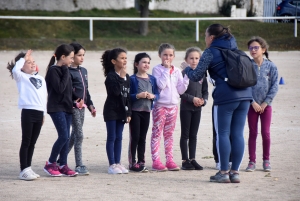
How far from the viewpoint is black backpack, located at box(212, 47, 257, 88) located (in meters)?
8.10

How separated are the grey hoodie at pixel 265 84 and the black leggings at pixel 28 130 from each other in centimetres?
295

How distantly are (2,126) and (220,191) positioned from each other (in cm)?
626

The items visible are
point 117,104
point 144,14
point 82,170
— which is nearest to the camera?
point 82,170

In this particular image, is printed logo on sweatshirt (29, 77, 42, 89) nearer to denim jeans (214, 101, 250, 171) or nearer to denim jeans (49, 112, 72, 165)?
denim jeans (49, 112, 72, 165)

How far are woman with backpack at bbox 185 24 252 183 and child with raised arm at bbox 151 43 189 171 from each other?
0.94 metres

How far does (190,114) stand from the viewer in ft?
31.3

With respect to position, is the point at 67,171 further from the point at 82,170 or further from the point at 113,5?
the point at 113,5

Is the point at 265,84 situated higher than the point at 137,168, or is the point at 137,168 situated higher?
the point at 265,84

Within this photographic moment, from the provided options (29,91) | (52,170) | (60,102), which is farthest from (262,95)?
(29,91)

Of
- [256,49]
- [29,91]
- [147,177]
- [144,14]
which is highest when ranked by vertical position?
[144,14]

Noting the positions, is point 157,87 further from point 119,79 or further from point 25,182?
point 25,182

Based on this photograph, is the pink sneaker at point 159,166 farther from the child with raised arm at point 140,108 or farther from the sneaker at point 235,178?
the sneaker at point 235,178

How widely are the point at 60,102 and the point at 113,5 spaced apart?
29.6 m

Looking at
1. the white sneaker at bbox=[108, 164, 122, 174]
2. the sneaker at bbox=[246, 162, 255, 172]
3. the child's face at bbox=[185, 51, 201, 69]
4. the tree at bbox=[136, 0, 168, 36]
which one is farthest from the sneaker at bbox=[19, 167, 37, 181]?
the tree at bbox=[136, 0, 168, 36]
